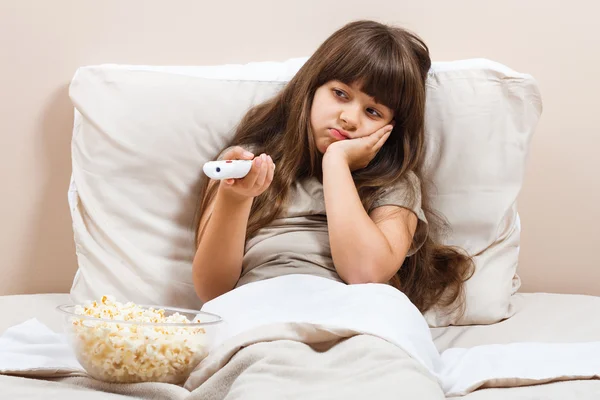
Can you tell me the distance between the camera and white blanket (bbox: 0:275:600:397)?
974 mm

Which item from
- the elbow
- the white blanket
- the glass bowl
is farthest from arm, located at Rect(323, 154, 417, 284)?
the glass bowl

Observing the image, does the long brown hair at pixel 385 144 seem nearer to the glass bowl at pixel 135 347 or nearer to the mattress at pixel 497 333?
the mattress at pixel 497 333

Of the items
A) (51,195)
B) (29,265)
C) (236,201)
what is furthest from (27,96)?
(236,201)

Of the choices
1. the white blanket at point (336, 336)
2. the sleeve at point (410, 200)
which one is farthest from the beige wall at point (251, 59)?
the white blanket at point (336, 336)

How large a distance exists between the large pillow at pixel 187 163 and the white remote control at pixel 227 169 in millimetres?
313

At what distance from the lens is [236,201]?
1.22 metres

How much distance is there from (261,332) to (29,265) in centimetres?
78

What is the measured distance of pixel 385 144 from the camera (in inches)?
56.7

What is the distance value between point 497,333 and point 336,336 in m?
0.43

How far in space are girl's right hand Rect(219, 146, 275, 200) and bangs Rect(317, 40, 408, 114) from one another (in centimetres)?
26

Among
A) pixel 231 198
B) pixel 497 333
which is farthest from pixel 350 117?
pixel 497 333

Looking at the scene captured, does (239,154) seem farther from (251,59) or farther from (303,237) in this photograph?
(251,59)

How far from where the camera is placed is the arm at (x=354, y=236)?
1235mm

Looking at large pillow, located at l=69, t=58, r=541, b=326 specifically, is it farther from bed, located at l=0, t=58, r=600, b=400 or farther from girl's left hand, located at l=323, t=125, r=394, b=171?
girl's left hand, located at l=323, t=125, r=394, b=171
